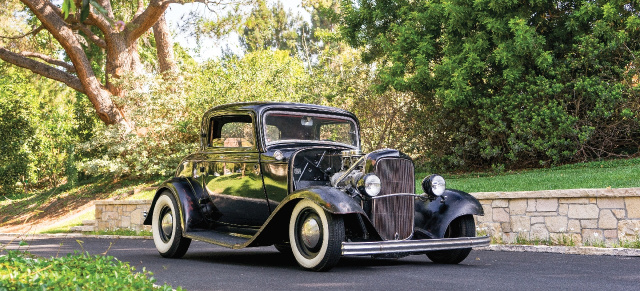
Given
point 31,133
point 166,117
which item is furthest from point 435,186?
point 31,133

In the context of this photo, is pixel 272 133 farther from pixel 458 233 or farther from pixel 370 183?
pixel 458 233

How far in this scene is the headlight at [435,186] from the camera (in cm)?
741

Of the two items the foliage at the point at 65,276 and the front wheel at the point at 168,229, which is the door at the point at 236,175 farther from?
the foliage at the point at 65,276

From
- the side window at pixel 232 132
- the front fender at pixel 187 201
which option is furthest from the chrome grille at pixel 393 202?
the front fender at pixel 187 201

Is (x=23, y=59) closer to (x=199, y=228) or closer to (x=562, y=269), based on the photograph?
(x=199, y=228)

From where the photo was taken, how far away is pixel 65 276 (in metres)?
4.71

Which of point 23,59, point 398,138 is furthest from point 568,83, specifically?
point 23,59

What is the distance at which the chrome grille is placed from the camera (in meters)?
6.80

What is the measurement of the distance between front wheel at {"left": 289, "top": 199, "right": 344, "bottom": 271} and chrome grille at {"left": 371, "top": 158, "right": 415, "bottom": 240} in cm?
57

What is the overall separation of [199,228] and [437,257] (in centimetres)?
312

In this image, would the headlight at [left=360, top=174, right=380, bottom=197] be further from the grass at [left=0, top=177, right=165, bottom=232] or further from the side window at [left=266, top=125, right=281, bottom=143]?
the grass at [left=0, top=177, right=165, bottom=232]

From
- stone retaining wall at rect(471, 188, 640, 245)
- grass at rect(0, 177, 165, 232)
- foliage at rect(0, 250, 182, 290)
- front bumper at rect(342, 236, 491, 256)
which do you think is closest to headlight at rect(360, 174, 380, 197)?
front bumper at rect(342, 236, 491, 256)

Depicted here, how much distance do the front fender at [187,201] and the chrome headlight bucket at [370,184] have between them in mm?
2808

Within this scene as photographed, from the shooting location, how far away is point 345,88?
20.7m
